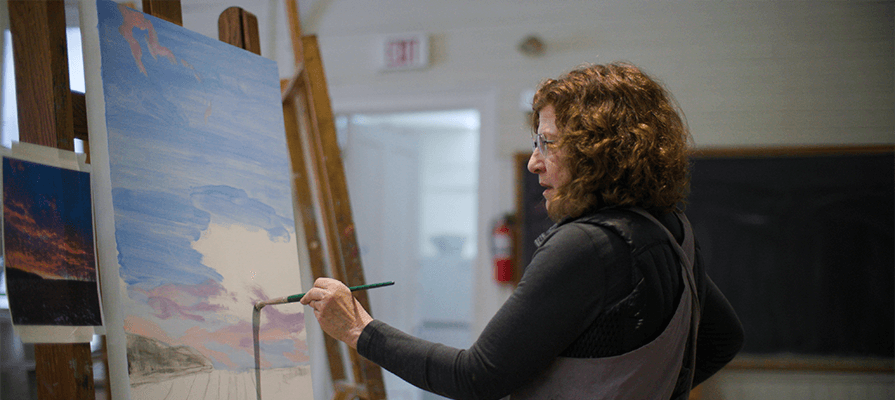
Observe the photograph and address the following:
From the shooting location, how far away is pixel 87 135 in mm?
826

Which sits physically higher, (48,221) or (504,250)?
(48,221)

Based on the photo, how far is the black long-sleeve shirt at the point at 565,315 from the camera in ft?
2.24

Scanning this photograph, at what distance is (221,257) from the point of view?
995 mm

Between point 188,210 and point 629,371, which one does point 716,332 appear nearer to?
point 629,371

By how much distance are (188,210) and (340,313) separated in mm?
368

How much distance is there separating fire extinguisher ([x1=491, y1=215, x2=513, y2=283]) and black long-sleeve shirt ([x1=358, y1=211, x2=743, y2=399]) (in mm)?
1594

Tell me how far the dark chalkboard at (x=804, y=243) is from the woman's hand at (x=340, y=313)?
1.89 metres

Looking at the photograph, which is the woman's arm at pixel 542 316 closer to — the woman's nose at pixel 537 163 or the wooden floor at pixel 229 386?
the woman's nose at pixel 537 163

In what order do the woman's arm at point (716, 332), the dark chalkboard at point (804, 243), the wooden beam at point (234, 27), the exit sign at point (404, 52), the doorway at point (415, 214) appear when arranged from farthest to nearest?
the doorway at point (415, 214)
the exit sign at point (404, 52)
the dark chalkboard at point (804, 243)
the wooden beam at point (234, 27)
the woman's arm at point (716, 332)

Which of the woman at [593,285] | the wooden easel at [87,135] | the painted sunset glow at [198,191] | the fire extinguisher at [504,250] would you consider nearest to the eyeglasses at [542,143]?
the woman at [593,285]

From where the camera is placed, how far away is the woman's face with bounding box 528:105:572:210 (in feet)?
2.59

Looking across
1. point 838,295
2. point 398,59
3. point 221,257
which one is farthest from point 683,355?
point 398,59

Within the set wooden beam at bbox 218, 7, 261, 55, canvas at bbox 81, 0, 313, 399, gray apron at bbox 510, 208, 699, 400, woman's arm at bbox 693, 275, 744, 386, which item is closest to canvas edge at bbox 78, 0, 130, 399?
canvas at bbox 81, 0, 313, 399

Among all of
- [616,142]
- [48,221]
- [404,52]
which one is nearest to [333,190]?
[48,221]
